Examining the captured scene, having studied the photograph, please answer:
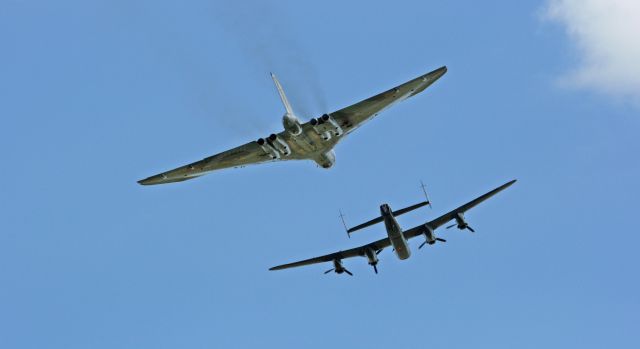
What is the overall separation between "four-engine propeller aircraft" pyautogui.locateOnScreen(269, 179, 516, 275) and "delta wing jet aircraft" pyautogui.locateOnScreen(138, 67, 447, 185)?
5723 millimetres

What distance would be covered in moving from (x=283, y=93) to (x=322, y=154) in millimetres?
7896

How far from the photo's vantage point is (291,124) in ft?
189

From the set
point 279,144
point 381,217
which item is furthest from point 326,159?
point 279,144

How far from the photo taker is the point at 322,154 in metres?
65.6

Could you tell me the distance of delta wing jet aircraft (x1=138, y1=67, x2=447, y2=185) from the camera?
59250 mm

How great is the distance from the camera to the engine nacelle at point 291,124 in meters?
57.5

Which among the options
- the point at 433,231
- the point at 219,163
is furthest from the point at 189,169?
the point at 433,231

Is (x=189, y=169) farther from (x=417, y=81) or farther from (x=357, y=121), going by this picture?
(x=417, y=81)

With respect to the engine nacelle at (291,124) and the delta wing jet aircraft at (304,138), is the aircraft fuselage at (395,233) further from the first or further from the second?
the engine nacelle at (291,124)

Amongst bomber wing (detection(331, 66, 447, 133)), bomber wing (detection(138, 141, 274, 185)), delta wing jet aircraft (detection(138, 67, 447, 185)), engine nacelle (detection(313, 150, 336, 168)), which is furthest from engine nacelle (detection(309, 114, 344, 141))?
bomber wing (detection(138, 141, 274, 185))

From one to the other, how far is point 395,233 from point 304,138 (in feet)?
32.4

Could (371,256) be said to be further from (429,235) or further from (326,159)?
(326,159)

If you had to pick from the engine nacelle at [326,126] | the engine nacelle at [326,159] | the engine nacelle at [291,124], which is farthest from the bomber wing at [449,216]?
the engine nacelle at [291,124]

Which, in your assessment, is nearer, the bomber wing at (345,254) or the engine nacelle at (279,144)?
the engine nacelle at (279,144)
